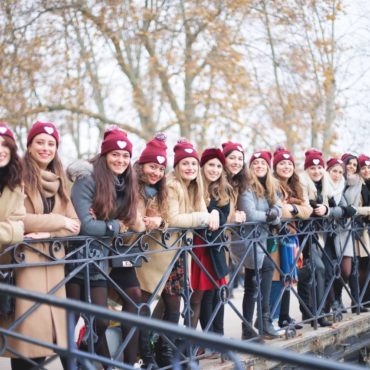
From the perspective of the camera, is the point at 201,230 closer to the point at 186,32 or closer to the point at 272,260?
the point at 272,260

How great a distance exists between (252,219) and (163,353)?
1.45 metres

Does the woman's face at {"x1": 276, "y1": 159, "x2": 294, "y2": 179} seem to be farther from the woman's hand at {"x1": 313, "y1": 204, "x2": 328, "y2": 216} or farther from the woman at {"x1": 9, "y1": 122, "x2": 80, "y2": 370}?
the woman at {"x1": 9, "y1": 122, "x2": 80, "y2": 370}

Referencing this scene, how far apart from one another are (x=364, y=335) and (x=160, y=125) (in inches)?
504

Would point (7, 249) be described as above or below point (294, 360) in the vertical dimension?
above

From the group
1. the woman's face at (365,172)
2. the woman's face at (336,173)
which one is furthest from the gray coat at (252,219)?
the woman's face at (365,172)

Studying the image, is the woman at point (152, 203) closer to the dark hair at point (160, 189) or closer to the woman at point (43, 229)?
the dark hair at point (160, 189)

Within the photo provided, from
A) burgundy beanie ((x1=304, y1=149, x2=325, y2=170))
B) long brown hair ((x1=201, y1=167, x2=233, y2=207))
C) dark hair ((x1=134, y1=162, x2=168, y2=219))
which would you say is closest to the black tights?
dark hair ((x1=134, y1=162, x2=168, y2=219))

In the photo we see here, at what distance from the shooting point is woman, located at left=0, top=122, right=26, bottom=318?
3.76 meters

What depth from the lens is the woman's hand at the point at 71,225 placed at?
13.2 ft

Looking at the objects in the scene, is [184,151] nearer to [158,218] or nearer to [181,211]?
[181,211]

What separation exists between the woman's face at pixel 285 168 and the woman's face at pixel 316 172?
0.45 meters

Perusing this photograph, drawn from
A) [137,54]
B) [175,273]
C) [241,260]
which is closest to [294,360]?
[175,273]

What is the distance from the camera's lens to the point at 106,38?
15.3 m

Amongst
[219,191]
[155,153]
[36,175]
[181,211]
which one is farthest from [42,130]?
[219,191]
